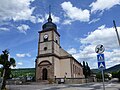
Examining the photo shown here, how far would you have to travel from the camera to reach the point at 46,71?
43312 mm

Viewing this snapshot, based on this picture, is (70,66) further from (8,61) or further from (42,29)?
(8,61)

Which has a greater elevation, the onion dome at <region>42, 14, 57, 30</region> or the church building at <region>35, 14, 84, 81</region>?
the onion dome at <region>42, 14, 57, 30</region>

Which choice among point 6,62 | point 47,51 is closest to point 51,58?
point 47,51

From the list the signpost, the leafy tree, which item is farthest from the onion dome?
the signpost

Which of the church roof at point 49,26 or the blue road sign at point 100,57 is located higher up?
the church roof at point 49,26

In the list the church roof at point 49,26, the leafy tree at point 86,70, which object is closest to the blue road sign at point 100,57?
the church roof at point 49,26

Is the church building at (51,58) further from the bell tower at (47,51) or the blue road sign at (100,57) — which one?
the blue road sign at (100,57)

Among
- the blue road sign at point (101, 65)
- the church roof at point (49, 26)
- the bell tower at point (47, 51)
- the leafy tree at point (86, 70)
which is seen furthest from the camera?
the leafy tree at point (86, 70)

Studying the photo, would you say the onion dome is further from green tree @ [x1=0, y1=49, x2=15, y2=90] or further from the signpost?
the signpost

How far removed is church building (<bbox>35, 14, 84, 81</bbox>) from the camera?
42.6 m

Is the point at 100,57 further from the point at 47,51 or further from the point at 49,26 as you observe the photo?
the point at 49,26

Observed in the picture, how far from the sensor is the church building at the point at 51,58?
4262cm

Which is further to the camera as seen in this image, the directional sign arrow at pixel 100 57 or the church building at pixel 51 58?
the church building at pixel 51 58

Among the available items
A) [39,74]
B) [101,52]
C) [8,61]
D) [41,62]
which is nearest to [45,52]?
[41,62]
